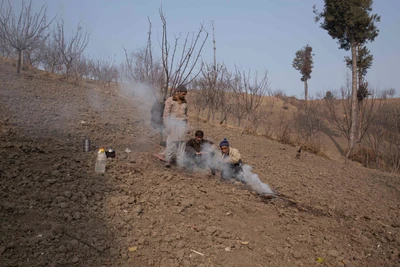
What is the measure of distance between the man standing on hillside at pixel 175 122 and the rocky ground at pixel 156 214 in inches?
14.2

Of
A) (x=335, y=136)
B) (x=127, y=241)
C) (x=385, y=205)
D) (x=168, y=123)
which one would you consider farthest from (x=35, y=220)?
(x=335, y=136)

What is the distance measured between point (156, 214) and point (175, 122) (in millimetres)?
2181

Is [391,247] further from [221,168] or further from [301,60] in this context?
[301,60]

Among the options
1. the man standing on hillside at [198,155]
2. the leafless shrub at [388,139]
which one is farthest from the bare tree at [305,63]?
the man standing on hillside at [198,155]

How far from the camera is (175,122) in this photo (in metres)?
5.27

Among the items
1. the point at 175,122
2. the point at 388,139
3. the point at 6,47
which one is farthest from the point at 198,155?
the point at 6,47

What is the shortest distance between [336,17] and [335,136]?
13.0 metres

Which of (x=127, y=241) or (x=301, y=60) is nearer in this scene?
(x=127, y=241)

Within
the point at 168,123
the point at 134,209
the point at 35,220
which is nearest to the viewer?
the point at 35,220

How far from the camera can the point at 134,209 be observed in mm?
3344

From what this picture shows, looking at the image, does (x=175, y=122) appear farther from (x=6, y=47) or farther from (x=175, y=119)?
(x=6, y=47)

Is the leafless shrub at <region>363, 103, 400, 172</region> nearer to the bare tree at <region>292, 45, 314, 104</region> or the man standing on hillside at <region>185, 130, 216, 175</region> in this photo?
the man standing on hillside at <region>185, 130, 216, 175</region>

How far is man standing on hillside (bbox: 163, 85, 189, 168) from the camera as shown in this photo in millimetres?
5242

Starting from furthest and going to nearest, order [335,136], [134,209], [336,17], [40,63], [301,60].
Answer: [301,60] < [335,136] < [40,63] < [336,17] < [134,209]
